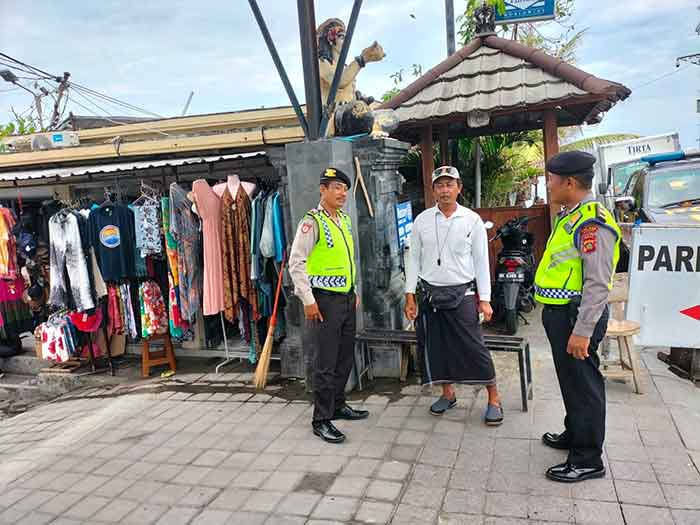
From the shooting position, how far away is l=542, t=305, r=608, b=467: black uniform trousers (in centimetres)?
293

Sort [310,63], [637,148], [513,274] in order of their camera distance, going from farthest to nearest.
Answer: [637,148]
[513,274]
[310,63]

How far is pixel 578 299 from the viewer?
114 inches

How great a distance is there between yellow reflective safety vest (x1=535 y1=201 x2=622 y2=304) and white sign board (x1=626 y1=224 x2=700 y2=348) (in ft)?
5.23

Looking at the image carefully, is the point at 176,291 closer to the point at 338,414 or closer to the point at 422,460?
the point at 338,414

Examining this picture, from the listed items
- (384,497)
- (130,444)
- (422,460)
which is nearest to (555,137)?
(422,460)

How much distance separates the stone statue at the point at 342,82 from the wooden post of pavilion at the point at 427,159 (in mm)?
1131

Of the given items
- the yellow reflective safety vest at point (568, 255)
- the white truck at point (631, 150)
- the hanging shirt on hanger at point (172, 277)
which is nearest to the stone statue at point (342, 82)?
the hanging shirt on hanger at point (172, 277)

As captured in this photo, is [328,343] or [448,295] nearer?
[448,295]

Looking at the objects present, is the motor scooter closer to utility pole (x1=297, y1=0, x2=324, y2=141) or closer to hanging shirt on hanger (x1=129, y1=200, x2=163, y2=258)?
utility pole (x1=297, y1=0, x2=324, y2=141)

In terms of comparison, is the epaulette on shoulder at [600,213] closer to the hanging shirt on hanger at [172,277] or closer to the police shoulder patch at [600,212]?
the police shoulder patch at [600,212]

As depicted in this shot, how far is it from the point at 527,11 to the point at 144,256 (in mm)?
6564

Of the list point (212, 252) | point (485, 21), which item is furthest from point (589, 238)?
point (485, 21)

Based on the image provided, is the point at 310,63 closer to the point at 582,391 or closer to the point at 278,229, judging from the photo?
the point at 278,229

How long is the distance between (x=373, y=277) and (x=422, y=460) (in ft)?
6.25
